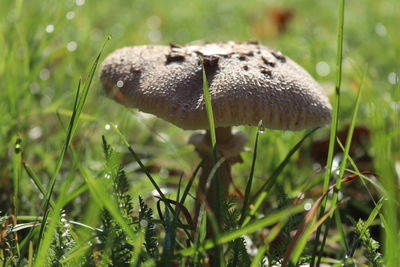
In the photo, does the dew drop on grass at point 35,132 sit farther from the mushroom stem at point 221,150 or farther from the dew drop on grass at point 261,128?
the dew drop on grass at point 261,128

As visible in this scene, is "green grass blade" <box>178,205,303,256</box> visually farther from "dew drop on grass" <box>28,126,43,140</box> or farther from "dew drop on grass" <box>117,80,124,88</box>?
"dew drop on grass" <box>28,126,43,140</box>

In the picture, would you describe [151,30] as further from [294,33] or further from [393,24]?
[393,24]

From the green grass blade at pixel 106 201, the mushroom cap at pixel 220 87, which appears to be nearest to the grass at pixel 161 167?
the green grass blade at pixel 106 201

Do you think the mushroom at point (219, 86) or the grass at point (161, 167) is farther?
the mushroom at point (219, 86)

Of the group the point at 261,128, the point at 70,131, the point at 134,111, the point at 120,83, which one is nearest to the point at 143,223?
the point at 70,131

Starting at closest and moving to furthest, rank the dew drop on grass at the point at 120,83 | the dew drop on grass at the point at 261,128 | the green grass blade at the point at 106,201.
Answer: the green grass blade at the point at 106,201 → the dew drop on grass at the point at 261,128 → the dew drop on grass at the point at 120,83

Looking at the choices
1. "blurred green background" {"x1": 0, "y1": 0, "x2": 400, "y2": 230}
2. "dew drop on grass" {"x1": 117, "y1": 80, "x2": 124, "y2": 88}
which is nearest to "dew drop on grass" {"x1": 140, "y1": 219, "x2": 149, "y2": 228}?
"blurred green background" {"x1": 0, "y1": 0, "x2": 400, "y2": 230}
